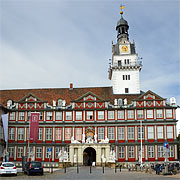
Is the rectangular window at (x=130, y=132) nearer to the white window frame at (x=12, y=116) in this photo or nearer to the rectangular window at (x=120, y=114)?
the rectangular window at (x=120, y=114)

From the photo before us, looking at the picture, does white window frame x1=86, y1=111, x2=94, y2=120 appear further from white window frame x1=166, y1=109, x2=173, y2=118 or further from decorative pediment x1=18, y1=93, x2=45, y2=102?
white window frame x1=166, y1=109, x2=173, y2=118

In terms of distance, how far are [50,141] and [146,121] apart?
17836 millimetres

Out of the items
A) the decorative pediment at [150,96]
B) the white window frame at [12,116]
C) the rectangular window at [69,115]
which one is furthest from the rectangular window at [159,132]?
the white window frame at [12,116]

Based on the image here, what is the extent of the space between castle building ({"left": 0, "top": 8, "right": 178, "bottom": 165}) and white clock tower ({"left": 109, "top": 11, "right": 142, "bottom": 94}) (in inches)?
50.3

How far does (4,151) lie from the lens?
4894 cm

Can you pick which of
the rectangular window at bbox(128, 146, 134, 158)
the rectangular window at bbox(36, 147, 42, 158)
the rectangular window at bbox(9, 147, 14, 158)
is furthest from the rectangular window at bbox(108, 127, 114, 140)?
the rectangular window at bbox(9, 147, 14, 158)

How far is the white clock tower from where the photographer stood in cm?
5616

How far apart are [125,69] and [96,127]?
1377cm

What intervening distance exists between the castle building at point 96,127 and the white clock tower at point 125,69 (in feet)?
4.19

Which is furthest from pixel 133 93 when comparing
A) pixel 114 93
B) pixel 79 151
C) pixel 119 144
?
pixel 79 151

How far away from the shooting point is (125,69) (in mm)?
56750

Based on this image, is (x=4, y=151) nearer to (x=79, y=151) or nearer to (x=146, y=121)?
(x=79, y=151)

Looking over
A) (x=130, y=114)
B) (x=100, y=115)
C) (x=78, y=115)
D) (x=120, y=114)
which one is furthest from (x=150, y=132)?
(x=78, y=115)

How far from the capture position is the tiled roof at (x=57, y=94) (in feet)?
181
